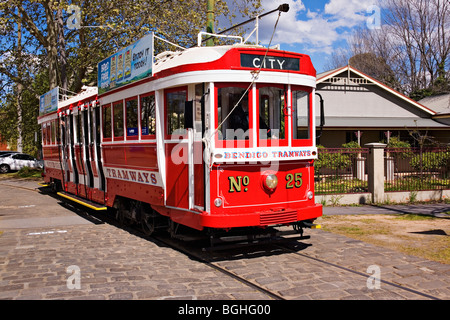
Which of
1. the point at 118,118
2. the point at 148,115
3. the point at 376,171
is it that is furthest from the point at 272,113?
the point at 376,171

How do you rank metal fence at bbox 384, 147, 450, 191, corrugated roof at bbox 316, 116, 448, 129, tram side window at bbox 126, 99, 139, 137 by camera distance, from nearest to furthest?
1. tram side window at bbox 126, 99, 139, 137
2. metal fence at bbox 384, 147, 450, 191
3. corrugated roof at bbox 316, 116, 448, 129

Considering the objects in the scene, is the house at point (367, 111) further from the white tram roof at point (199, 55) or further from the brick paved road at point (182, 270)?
the white tram roof at point (199, 55)

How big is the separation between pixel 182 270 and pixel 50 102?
1151cm

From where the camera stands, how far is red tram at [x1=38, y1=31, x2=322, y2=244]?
718cm

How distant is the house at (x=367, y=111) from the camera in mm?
24922

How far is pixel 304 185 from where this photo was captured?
7.96 meters

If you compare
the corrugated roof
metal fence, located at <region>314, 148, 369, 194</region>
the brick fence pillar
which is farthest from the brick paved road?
the corrugated roof

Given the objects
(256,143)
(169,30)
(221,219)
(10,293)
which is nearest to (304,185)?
(256,143)

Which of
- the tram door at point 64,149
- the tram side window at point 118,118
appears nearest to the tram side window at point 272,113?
the tram side window at point 118,118

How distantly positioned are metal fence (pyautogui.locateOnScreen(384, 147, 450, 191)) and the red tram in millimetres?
7779

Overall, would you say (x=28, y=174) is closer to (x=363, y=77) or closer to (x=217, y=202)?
(x=363, y=77)

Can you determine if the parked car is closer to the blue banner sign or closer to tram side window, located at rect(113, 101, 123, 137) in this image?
the blue banner sign
